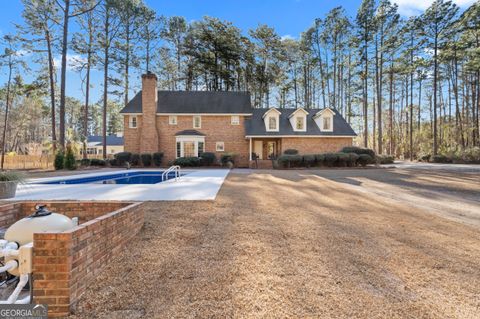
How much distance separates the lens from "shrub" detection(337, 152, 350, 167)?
18592 millimetres

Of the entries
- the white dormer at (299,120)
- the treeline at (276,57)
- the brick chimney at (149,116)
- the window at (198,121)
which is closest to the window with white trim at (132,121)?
the brick chimney at (149,116)

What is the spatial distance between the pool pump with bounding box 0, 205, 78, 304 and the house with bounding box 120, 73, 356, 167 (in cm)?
1960

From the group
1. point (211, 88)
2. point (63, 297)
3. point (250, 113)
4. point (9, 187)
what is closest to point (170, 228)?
point (63, 297)

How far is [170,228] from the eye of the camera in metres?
4.18

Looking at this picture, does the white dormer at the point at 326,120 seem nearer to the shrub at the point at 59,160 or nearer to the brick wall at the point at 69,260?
the shrub at the point at 59,160

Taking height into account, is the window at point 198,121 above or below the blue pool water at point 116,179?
above

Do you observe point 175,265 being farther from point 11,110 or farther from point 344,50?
point 11,110

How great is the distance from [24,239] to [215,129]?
2067 cm

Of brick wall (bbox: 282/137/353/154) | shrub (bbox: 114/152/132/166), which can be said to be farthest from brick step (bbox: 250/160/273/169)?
shrub (bbox: 114/152/132/166)

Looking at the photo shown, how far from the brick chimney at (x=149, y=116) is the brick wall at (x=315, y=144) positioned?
39.6ft

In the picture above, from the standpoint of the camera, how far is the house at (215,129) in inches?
864

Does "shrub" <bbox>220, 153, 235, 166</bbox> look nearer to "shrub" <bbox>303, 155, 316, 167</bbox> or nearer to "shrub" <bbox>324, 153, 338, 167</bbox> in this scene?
"shrub" <bbox>303, 155, 316, 167</bbox>

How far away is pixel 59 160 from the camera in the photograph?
16594mm

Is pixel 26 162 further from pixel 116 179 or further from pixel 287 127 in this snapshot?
pixel 287 127
